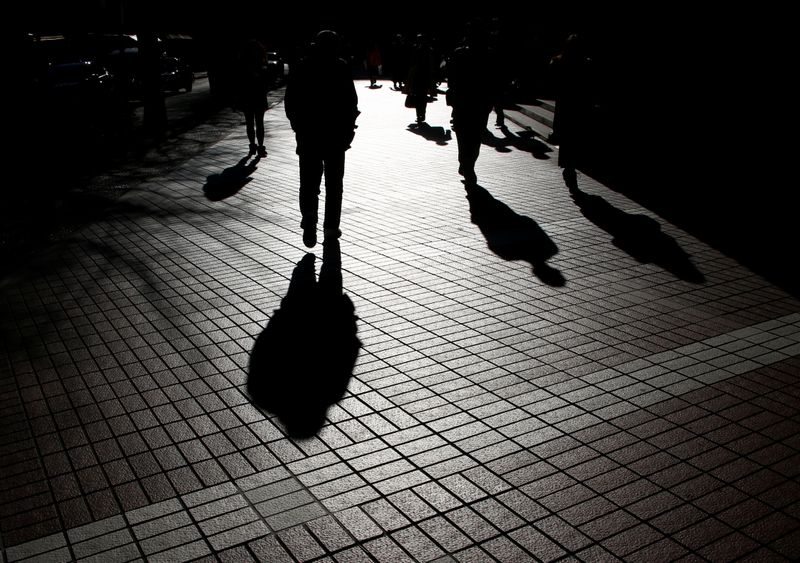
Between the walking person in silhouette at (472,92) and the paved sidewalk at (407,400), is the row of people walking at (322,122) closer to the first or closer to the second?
the paved sidewalk at (407,400)

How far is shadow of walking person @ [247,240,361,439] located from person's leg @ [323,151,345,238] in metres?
1.04

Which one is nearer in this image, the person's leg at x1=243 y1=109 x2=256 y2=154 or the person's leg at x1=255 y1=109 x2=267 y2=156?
the person's leg at x1=243 y1=109 x2=256 y2=154

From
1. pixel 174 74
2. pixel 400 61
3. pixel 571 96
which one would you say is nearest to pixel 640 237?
pixel 571 96

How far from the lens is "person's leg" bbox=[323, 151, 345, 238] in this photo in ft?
24.9

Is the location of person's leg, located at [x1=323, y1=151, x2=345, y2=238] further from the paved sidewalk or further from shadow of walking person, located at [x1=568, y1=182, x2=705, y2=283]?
shadow of walking person, located at [x1=568, y1=182, x2=705, y2=283]

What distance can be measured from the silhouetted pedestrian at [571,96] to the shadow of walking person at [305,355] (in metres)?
5.01

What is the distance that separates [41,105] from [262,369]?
15137mm

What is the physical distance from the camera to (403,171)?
38.8ft

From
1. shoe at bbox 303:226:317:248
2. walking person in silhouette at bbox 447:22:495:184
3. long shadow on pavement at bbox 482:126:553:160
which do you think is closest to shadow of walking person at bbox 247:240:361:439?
shoe at bbox 303:226:317:248

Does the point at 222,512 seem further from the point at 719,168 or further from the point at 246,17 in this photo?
the point at 246,17

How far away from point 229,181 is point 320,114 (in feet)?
14.1

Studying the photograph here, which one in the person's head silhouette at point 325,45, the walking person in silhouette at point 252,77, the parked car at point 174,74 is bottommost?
the parked car at point 174,74

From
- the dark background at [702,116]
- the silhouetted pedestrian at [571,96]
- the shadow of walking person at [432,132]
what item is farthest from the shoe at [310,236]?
the shadow of walking person at [432,132]

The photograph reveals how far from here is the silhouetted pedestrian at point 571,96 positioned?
33.5ft
